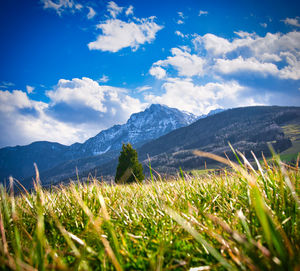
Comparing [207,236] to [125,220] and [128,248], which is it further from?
[125,220]

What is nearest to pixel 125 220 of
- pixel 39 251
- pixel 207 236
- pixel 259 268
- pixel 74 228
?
pixel 74 228

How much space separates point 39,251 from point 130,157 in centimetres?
3030

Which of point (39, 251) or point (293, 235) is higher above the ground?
point (39, 251)

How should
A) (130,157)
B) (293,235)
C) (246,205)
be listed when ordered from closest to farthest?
1. (293,235)
2. (246,205)
3. (130,157)

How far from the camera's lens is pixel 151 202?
8.83ft

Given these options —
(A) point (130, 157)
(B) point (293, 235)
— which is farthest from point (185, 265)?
(A) point (130, 157)

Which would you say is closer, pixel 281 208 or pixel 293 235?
pixel 293 235

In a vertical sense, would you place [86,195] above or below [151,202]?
above

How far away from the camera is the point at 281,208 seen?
1.77m

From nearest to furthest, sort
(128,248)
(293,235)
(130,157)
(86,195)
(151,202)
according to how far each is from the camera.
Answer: (293,235) → (128,248) → (151,202) → (86,195) → (130,157)

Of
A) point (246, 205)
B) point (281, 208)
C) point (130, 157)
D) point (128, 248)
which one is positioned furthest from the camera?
point (130, 157)

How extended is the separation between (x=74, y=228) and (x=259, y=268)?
1.90m

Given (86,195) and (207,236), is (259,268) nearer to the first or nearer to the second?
(207,236)

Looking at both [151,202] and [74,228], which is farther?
[151,202]
